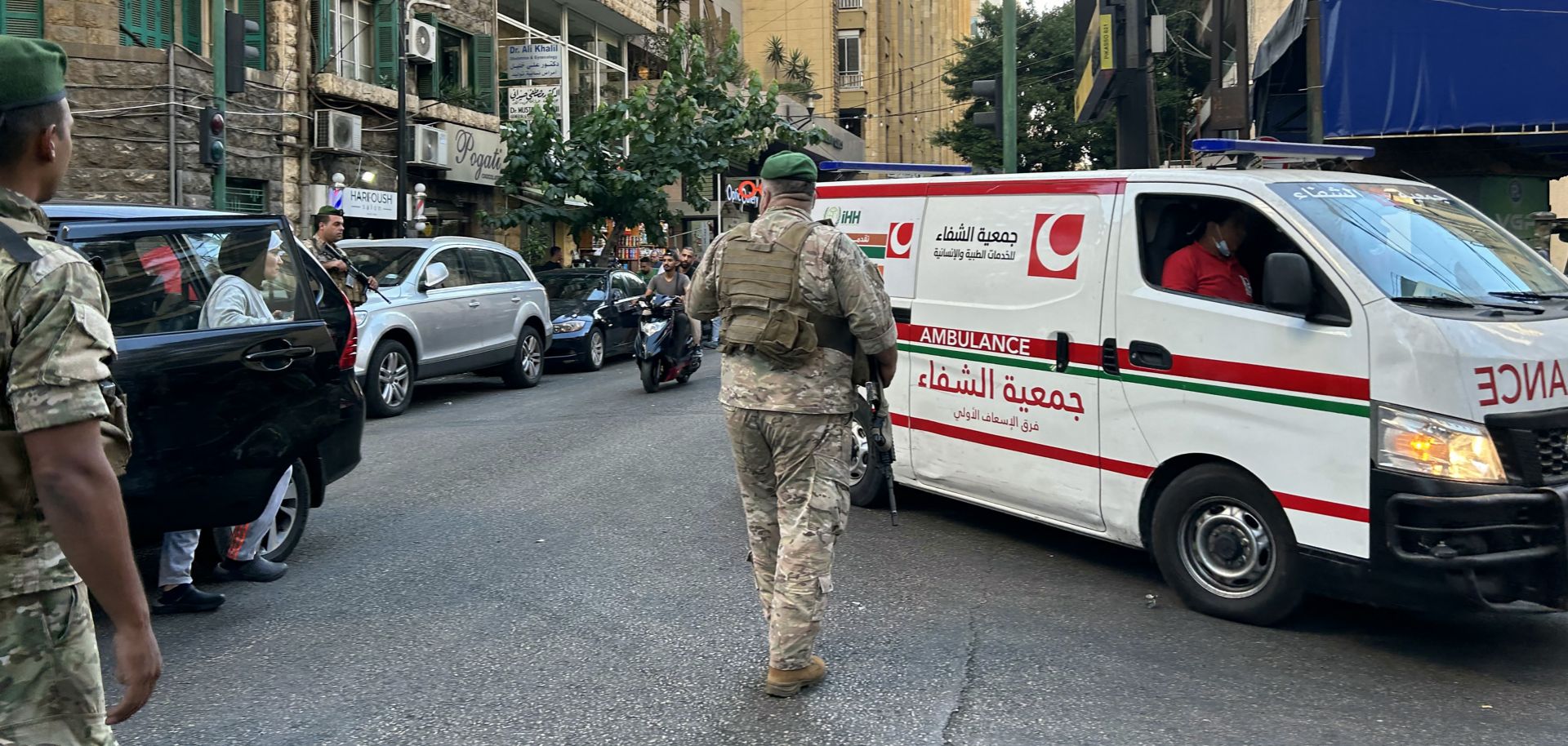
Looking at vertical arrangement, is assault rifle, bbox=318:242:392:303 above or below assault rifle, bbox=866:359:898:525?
above

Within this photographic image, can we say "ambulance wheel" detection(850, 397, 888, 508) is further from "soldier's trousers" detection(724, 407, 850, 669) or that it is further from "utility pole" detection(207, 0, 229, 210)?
"utility pole" detection(207, 0, 229, 210)

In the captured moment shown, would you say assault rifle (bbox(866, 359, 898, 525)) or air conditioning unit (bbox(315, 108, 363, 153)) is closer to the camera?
assault rifle (bbox(866, 359, 898, 525))

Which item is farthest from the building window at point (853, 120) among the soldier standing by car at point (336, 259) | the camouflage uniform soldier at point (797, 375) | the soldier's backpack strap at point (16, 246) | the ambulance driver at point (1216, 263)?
the soldier's backpack strap at point (16, 246)

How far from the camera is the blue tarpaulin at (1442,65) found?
12.0m

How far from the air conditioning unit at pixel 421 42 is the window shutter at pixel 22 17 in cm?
681

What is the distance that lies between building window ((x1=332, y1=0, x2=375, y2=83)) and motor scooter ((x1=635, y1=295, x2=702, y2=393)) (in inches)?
393

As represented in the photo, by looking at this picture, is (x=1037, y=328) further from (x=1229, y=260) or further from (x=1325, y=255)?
(x=1325, y=255)

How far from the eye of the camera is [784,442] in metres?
4.47

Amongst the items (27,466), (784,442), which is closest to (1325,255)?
(784,442)

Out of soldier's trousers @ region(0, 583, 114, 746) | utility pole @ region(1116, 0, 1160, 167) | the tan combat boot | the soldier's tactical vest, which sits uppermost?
utility pole @ region(1116, 0, 1160, 167)

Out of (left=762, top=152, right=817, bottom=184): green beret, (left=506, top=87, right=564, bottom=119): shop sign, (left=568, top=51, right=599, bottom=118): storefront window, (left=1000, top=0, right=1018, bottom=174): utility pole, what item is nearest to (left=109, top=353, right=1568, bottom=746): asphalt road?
(left=762, top=152, right=817, bottom=184): green beret

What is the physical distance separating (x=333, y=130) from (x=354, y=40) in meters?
2.76

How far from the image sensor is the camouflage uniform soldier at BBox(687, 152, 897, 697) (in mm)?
4395

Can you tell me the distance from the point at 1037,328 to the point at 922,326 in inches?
33.7
